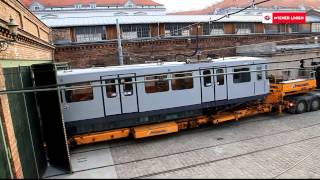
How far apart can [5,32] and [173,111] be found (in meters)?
8.27

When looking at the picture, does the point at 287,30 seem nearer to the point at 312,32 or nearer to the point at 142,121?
the point at 312,32

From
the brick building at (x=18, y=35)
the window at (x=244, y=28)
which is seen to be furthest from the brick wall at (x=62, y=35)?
the window at (x=244, y=28)

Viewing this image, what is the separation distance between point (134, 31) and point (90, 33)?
159 inches

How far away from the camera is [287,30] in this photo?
110ft

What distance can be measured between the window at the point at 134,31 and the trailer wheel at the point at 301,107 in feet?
49.9

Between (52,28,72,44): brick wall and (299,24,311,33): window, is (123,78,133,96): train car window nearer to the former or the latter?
(52,28,72,44): brick wall

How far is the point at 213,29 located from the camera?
99.1 feet

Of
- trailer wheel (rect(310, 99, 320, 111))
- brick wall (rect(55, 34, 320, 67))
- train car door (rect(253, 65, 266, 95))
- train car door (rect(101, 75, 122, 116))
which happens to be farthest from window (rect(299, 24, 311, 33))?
train car door (rect(101, 75, 122, 116))

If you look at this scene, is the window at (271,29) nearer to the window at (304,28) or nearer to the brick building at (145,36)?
the brick building at (145,36)

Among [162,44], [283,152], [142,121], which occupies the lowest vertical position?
[283,152]

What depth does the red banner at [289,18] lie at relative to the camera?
2886 cm

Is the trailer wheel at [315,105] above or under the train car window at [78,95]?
under

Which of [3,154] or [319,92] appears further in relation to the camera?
[319,92]

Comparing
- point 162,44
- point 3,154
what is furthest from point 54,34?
point 3,154
